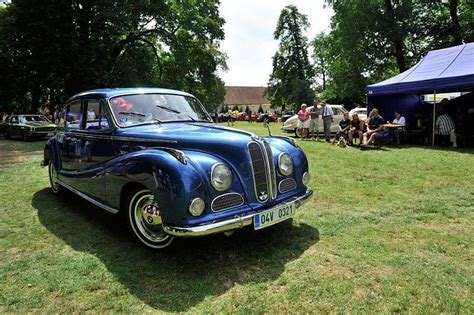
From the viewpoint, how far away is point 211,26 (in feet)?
92.7

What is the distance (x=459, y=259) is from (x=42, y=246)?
15.3ft

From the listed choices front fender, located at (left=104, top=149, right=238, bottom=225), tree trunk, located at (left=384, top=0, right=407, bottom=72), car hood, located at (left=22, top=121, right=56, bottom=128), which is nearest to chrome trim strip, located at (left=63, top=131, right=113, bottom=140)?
front fender, located at (left=104, top=149, right=238, bottom=225)

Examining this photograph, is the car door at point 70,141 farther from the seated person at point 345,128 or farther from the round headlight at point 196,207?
the seated person at point 345,128

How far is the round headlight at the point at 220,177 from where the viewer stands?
3389mm

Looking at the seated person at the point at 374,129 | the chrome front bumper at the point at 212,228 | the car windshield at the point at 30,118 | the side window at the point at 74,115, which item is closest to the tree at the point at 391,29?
the seated person at the point at 374,129

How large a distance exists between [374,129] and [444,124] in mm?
2500

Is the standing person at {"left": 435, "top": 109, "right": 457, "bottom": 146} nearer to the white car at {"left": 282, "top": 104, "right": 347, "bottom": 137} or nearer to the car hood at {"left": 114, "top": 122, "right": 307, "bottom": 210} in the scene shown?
the white car at {"left": 282, "top": 104, "right": 347, "bottom": 137}

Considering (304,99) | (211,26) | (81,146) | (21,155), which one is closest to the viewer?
(81,146)

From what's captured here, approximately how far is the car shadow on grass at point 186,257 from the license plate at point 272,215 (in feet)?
1.25

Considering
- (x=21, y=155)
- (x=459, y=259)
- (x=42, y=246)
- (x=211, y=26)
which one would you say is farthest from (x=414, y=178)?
(x=211, y=26)

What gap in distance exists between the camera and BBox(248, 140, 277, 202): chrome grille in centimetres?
371

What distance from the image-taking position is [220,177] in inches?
135

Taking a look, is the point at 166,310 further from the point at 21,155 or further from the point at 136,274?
the point at 21,155

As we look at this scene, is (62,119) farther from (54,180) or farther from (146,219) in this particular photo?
(146,219)
